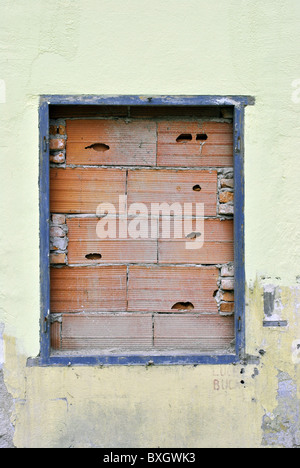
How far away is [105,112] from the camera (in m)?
2.52

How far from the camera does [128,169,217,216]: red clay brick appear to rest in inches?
100

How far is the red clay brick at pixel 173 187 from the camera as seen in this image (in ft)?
8.36

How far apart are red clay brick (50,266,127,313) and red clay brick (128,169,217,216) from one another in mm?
443

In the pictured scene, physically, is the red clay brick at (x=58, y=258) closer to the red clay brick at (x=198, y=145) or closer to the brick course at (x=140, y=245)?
the brick course at (x=140, y=245)

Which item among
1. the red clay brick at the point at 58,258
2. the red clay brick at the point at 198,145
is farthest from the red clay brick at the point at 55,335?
the red clay brick at the point at 198,145

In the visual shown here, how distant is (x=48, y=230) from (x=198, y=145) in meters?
0.99

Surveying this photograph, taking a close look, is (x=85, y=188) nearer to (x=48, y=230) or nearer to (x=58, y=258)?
(x=48, y=230)

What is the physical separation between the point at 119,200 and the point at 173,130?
0.52 meters

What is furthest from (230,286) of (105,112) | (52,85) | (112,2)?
(112,2)

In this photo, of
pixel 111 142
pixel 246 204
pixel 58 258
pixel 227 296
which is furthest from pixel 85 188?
pixel 227 296

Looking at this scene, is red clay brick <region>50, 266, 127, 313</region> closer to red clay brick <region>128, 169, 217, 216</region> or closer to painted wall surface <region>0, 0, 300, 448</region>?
painted wall surface <region>0, 0, 300, 448</region>

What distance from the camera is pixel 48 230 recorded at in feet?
7.97

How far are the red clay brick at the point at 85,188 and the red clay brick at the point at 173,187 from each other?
8 cm

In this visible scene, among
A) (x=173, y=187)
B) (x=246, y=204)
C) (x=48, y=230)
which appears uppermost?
(x=173, y=187)
